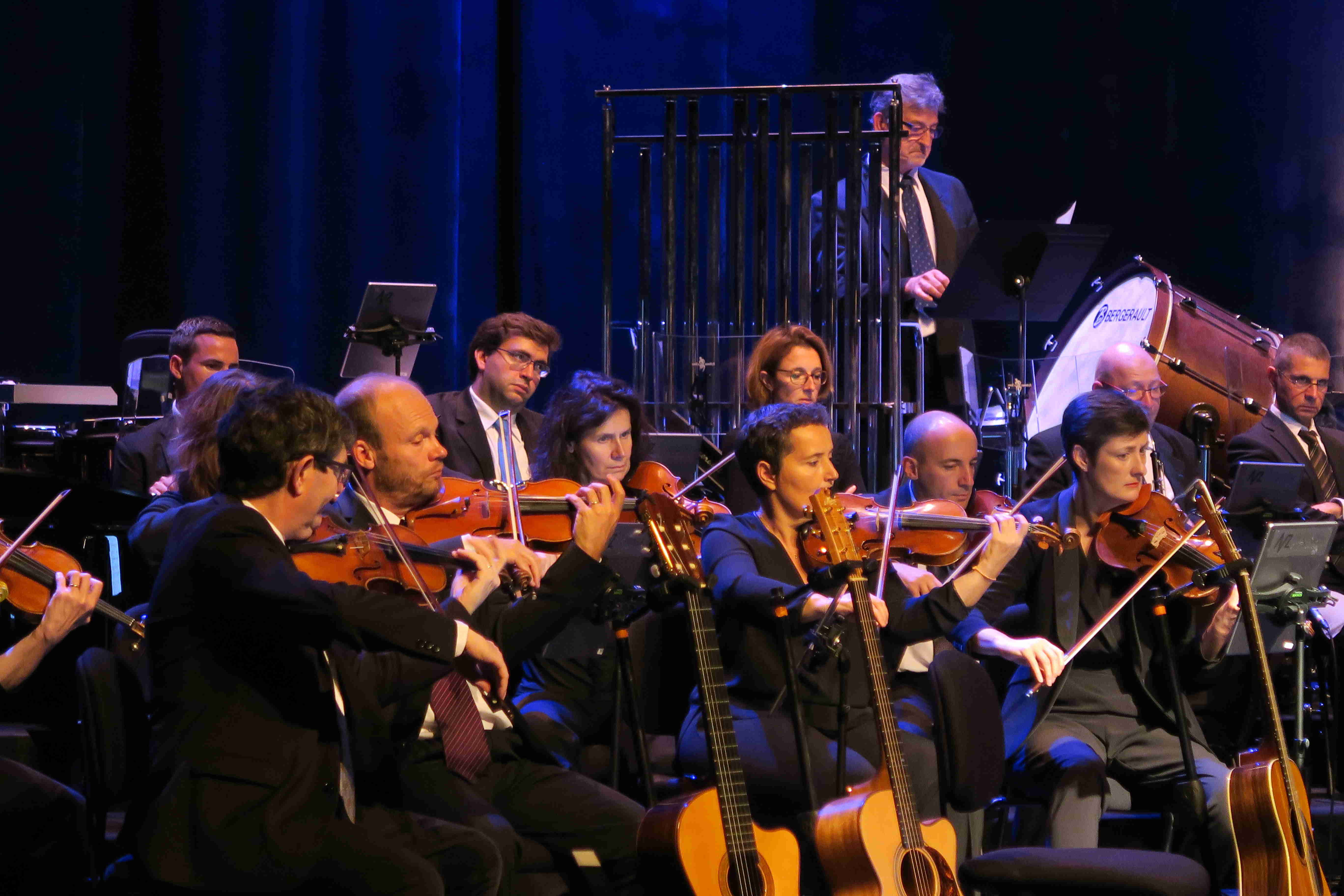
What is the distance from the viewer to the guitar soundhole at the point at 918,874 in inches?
112

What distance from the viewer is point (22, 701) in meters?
3.97

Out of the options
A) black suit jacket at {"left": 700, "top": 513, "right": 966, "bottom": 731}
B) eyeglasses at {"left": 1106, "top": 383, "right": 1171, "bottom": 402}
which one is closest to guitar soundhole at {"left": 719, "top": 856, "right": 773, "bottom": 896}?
black suit jacket at {"left": 700, "top": 513, "right": 966, "bottom": 731}

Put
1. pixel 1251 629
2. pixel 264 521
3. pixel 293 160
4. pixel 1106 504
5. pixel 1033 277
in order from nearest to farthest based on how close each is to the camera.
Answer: pixel 264 521
pixel 1251 629
pixel 1106 504
pixel 1033 277
pixel 293 160

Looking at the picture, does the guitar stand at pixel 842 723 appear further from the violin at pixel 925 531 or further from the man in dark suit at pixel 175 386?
the man in dark suit at pixel 175 386

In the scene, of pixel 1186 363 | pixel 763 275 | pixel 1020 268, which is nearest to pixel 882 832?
pixel 1020 268

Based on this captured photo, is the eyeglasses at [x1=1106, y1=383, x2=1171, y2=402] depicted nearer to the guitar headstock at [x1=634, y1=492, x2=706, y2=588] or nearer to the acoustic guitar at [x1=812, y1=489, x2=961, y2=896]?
the acoustic guitar at [x1=812, y1=489, x2=961, y2=896]

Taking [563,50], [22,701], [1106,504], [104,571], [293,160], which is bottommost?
[22,701]

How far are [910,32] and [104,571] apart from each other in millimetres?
4544

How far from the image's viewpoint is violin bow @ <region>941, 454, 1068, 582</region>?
3.22 m

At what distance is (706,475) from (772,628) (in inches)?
32.8

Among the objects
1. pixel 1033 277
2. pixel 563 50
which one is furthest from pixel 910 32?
pixel 1033 277

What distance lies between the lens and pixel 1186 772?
3.23m

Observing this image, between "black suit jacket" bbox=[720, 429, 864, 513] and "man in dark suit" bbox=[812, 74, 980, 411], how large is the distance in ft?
3.34

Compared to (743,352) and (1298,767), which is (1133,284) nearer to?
(743,352)
